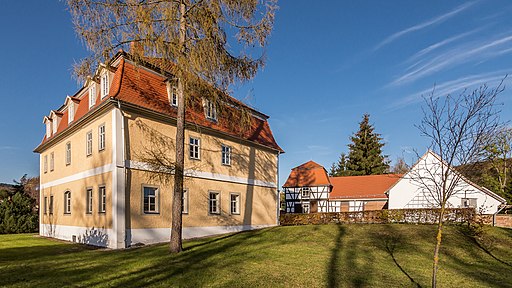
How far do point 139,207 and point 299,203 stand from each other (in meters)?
23.1

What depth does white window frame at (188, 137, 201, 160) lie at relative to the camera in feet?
53.3

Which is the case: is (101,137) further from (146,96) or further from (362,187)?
(362,187)

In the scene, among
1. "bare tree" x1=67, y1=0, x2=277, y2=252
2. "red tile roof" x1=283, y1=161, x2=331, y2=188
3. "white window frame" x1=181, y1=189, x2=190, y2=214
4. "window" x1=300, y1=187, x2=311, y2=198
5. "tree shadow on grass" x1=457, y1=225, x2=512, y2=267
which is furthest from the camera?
"window" x1=300, y1=187, x2=311, y2=198

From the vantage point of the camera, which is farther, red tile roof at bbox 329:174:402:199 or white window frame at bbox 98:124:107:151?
red tile roof at bbox 329:174:402:199

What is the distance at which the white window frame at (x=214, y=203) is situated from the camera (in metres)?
16.9

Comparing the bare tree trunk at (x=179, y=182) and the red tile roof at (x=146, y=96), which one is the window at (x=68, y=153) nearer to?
the red tile roof at (x=146, y=96)

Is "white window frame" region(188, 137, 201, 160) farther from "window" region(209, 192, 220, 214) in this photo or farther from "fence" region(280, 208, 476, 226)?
"fence" region(280, 208, 476, 226)

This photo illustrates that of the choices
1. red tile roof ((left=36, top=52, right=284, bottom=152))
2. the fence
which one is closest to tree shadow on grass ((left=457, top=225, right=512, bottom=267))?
the fence

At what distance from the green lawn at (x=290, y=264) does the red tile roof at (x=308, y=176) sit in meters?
19.7

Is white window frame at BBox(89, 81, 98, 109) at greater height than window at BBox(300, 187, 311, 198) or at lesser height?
greater

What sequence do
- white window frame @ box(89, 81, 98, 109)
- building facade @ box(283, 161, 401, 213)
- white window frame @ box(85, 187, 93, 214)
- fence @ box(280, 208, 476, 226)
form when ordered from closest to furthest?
white window frame @ box(85, 187, 93, 214) → white window frame @ box(89, 81, 98, 109) → fence @ box(280, 208, 476, 226) → building facade @ box(283, 161, 401, 213)

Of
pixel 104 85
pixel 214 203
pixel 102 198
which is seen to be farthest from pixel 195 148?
pixel 104 85

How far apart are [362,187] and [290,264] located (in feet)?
87.9

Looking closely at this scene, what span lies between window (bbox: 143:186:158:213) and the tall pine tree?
36472 mm
